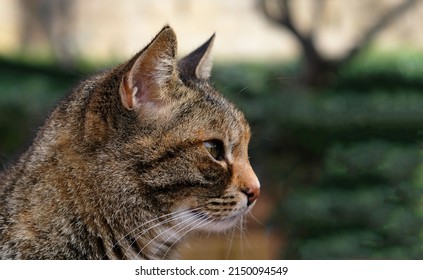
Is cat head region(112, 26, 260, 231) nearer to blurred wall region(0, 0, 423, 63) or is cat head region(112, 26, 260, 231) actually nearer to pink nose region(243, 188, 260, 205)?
pink nose region(243, 188, 260, 205)

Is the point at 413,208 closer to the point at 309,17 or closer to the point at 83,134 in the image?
the point at 83,134

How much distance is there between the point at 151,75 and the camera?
2.03 m

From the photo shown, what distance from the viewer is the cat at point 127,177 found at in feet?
6.63

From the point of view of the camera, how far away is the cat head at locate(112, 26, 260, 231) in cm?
202

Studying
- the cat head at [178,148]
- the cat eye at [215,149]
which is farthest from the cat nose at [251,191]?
the cat eye at [215,149]

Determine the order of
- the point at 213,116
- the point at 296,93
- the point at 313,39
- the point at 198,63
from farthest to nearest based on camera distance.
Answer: the point at 313,39, the point at 296,93, the point at 198,63, the point at 213,116

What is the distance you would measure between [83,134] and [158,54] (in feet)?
1.07

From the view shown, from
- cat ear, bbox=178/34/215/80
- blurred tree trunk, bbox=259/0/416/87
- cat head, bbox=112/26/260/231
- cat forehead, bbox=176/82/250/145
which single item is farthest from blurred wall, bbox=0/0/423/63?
A: cat head, bbox=112/26/260/231

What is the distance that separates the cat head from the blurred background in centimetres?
18

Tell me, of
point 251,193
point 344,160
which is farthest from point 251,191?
point 344,160

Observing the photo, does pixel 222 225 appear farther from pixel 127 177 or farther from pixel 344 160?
pixel 344 160

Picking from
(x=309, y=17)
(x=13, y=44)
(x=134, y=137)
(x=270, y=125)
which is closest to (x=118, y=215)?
(x=134, y=137)

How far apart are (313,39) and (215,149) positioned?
16.0 ft

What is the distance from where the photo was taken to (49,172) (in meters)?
2.08
